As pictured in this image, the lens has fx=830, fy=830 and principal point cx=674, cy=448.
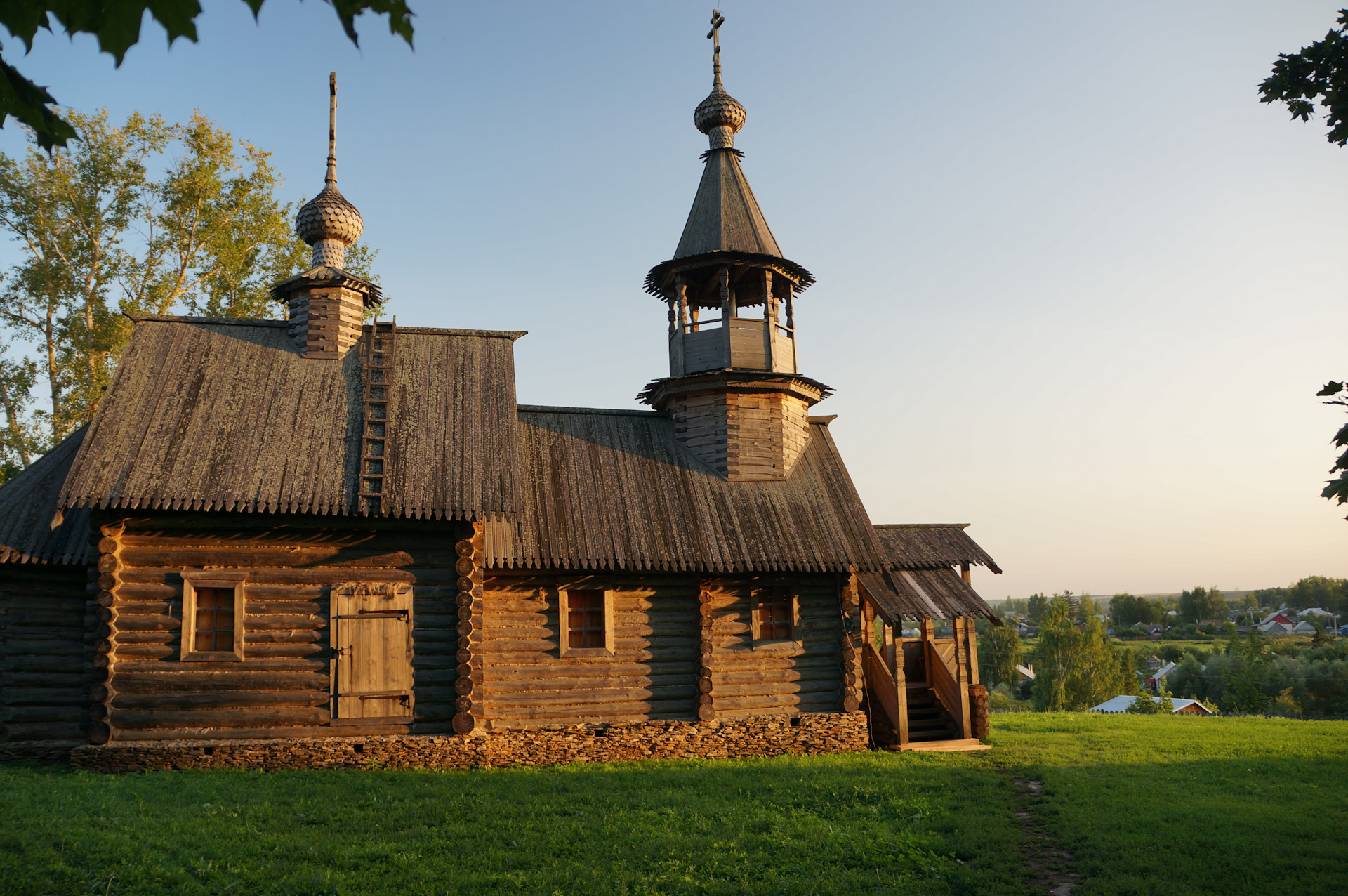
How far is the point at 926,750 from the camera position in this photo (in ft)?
52.9

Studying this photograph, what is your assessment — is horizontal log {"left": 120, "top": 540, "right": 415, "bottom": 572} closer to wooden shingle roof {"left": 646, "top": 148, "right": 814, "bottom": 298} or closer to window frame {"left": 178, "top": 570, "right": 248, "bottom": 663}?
window frame {"left": 178, "top": 570, "right": 248, "bottom": 663}

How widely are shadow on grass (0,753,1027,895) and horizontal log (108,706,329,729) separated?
3.13 feet

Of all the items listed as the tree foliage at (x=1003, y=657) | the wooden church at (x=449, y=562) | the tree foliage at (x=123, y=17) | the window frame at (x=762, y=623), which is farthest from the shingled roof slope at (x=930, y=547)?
the tree foliage at (x=1003, y=657)

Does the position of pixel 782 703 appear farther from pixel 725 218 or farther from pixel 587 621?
pixel 725 218

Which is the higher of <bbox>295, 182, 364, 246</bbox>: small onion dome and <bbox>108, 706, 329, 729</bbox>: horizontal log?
<bbox>295, 182, 364, 246</bbox>: small onion dome

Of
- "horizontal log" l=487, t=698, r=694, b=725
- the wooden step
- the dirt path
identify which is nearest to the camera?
the dirt path

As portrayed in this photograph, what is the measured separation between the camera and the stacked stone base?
12820 mm

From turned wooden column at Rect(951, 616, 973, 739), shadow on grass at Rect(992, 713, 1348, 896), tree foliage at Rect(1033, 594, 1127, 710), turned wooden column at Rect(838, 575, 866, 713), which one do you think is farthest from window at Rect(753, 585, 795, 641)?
tree foliage at Rect(1033, 594, 1127, 710)

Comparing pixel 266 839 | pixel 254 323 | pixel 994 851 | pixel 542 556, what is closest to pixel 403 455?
pixel 542 556

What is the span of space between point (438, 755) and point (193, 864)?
19.4 feet

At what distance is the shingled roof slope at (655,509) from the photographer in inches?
604

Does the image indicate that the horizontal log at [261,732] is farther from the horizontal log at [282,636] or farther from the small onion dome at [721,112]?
the small onion dome at [721,112]

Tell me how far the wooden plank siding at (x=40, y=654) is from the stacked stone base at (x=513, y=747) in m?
1.24

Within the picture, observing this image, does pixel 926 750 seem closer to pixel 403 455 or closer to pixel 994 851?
pixel 994 851
